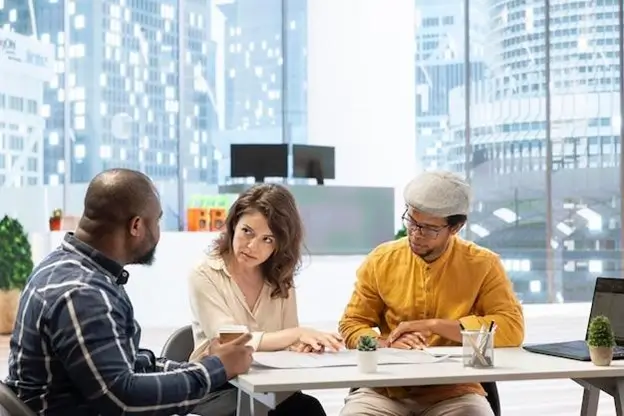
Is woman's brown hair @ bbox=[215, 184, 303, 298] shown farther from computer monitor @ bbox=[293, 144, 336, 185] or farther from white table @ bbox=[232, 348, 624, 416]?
computer monitor @ bbox=[293, 144, 336, 185]

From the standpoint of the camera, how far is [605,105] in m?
12.2

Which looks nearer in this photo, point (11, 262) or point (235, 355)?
point (235, 355)

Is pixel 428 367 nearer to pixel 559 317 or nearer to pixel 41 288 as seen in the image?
pixel 41 288

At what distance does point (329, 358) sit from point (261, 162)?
23.3ft

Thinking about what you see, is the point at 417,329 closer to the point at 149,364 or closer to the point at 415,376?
the point at 415,376

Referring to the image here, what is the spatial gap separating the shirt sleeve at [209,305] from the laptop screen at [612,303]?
996 mm

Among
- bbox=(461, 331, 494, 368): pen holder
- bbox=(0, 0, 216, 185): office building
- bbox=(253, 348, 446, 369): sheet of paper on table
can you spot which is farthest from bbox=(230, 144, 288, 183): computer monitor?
bbox=(461, 331, 494, 368): pen holder

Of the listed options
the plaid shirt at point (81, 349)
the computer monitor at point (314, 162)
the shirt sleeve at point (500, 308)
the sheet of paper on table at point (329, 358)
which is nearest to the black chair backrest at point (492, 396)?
the shirt sleeve at point (500, 308)

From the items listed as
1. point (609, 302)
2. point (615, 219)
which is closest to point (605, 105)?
point (615, 219)

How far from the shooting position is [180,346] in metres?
2.98

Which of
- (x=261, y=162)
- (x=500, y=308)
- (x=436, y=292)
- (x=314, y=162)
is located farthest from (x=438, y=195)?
(x=314, y=162)

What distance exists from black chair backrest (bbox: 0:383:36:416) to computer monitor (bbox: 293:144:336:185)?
8.02 meters

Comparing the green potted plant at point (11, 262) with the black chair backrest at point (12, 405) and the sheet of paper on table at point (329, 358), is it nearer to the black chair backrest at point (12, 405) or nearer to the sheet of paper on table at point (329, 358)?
the sheet of paper on table at point (329, 358)

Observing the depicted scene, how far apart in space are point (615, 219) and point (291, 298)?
32.8 ft
